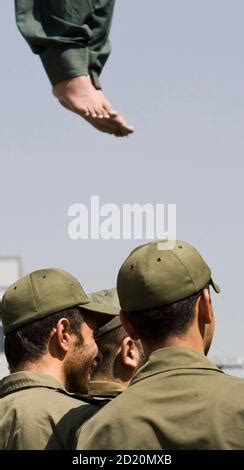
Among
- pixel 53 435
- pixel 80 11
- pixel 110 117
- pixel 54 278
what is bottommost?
pixel 53 435

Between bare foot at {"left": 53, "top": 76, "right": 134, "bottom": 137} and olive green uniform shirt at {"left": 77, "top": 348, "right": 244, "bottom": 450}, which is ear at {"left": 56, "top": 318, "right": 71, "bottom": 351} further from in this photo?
bare foot at {"left": 53, "top": 76, "right": 134, "bottom": 137}

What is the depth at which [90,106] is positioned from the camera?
134 inches

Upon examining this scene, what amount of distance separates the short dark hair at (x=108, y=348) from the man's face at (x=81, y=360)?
0.42m

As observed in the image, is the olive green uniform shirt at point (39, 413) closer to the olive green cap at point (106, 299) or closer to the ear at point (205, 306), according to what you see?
the ear at point (205, 306)

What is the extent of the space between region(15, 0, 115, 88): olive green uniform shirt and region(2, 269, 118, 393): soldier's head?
252cm

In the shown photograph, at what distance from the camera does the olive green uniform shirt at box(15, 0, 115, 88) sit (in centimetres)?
333

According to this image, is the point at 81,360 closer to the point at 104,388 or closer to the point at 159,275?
the point at 104,388

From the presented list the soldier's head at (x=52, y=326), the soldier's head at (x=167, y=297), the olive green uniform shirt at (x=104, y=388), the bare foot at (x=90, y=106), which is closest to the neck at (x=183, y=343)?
the soldier's head at (x=167, y=297)

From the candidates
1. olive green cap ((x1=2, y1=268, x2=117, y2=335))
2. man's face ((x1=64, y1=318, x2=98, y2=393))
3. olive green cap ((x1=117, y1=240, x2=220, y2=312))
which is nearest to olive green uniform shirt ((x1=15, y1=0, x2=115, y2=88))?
olive green cap ((x1=117, y1=240, x2=220, y2=312))

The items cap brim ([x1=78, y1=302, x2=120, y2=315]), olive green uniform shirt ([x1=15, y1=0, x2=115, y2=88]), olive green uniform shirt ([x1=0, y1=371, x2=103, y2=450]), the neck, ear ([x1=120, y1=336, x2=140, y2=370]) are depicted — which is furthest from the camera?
ear ([x1=120, y1=336, x2=140, y2=370])

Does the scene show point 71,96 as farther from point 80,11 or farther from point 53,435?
point 53,435

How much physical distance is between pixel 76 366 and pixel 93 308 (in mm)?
285

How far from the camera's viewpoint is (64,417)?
5.14 m
